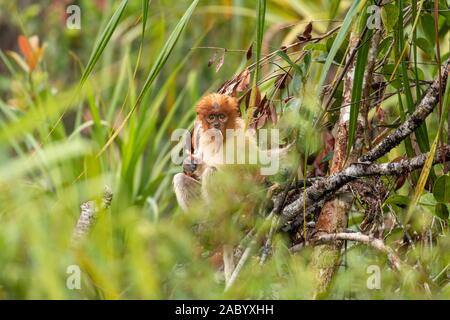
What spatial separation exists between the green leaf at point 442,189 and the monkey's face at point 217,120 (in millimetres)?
759

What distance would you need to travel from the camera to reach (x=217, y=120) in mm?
2637

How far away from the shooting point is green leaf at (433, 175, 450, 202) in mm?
2049

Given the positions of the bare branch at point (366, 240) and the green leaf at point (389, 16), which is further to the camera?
the green leaf at point (389, 16)

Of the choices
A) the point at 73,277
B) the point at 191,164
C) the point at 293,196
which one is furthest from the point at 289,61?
the point at 73,277

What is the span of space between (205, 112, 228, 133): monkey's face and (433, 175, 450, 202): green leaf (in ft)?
2.49

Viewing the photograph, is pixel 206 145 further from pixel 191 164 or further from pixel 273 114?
pixel 273 114

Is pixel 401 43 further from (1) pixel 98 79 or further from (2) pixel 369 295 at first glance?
(1) pixel 98 79

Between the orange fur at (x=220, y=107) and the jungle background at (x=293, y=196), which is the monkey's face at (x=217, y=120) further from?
the jungle background at (x=293, y=196)

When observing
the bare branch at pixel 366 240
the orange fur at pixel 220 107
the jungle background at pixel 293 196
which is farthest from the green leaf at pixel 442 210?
the orange fur at pixel 220 107

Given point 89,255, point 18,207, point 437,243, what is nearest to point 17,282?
point 18,207

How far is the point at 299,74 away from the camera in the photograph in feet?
7.12

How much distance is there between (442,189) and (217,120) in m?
0.80

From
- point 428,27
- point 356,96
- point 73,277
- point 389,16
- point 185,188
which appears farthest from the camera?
point 185,188

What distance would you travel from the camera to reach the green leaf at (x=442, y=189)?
2.05 m
